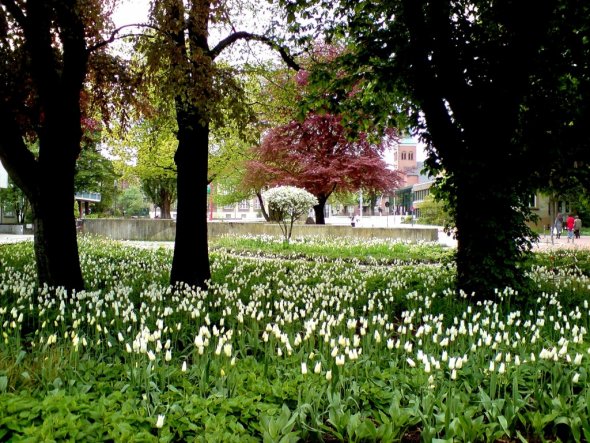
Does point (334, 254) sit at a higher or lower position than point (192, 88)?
lower

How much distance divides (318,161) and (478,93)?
18.9 m

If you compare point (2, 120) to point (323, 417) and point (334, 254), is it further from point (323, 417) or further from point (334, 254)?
point (334, 254)

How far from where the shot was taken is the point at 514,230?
7.04 metres

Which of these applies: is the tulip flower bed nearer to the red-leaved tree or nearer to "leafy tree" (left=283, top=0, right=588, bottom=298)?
"leafy tree" (left=283, top=0, right=588, bottom=298)

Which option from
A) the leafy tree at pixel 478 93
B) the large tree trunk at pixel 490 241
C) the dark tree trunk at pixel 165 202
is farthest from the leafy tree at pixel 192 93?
the dark tree trunk at pixel 165 202

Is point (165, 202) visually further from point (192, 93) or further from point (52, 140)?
point (192, 93)

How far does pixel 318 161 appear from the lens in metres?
26.5

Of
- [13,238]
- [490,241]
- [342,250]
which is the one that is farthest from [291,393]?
[13,238]

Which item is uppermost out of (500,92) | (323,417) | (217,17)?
(217,17)

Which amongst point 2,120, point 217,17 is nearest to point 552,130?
point 217,17

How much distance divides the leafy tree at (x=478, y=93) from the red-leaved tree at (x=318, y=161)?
17125 millimetres

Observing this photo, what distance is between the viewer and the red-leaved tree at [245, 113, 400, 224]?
26.2 metres

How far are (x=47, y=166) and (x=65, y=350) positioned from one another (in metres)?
3.94

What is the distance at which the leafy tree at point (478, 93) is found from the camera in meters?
6.91
